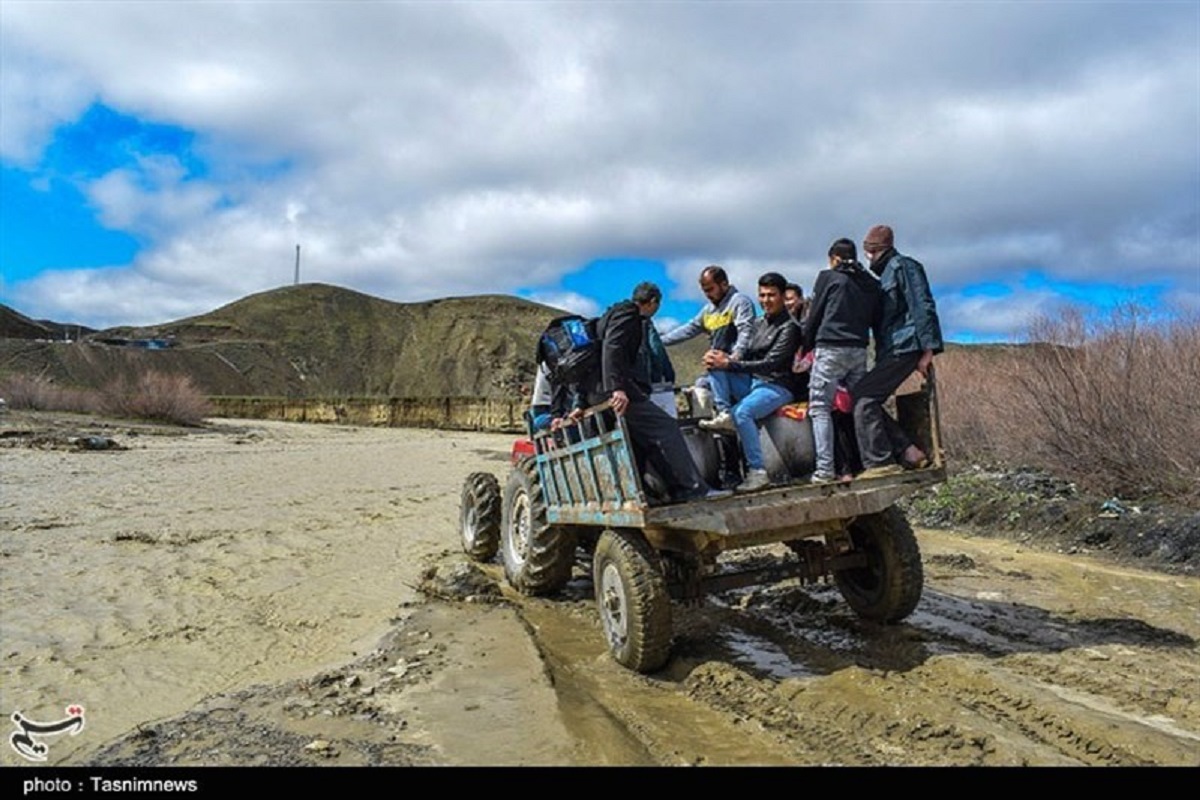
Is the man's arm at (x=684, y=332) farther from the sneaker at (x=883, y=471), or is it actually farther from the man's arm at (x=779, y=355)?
the sneaker at (x=883, y=471)

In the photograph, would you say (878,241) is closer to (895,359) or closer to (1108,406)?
(895,359)

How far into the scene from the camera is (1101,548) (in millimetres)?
9586

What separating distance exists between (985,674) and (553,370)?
3.58 meters

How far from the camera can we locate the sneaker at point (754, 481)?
5604 millimetres

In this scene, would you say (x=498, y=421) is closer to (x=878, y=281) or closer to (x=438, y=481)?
(x=438, y=481)

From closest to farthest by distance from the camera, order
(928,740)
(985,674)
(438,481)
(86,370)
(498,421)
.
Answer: (928,740) < (985,674) < (438,481) < (498,421) < (86,370)

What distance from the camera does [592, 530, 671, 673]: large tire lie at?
503 centimetres

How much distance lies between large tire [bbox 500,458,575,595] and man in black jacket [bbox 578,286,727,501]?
1.52 metres

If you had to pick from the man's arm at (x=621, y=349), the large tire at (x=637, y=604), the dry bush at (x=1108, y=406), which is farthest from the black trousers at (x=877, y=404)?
the dry bush at (x=1108, y=406)

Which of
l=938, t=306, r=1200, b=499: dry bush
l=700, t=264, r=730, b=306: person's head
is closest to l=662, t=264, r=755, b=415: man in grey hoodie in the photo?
l=700, t=264, r=730, b=306: person's head

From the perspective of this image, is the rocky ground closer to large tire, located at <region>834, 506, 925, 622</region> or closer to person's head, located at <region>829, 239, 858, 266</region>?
large tire, located at <region>834, 506, 925, 622</region>

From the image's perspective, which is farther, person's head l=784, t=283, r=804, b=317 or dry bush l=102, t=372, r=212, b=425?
dry bush l=102, t=372, r=212, b=425
